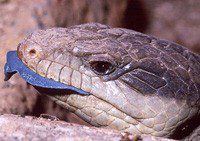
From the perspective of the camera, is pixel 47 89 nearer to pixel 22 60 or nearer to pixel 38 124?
pixel 22 60

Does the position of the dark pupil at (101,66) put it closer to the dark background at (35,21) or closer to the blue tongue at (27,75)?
the blue tongue at (27,75)

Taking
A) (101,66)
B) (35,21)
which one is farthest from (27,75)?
(35,21)

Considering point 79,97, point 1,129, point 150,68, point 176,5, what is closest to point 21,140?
point 1,129

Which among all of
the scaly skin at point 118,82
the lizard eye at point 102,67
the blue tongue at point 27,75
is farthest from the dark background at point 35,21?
the lizard eye at point 102,67

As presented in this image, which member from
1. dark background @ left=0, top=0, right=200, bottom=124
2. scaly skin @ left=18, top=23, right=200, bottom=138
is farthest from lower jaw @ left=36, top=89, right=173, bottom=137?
dark background @ left=0, top=0, right=200, bottom=124

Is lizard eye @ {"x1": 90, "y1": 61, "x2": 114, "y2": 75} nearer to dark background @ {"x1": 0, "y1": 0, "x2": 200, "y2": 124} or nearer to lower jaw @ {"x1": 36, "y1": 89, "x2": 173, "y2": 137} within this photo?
lower jaw @ {"x1": 36, "y1": 89, "x2": 173, "y2": 137}

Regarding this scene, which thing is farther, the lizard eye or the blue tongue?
the lizard eye
